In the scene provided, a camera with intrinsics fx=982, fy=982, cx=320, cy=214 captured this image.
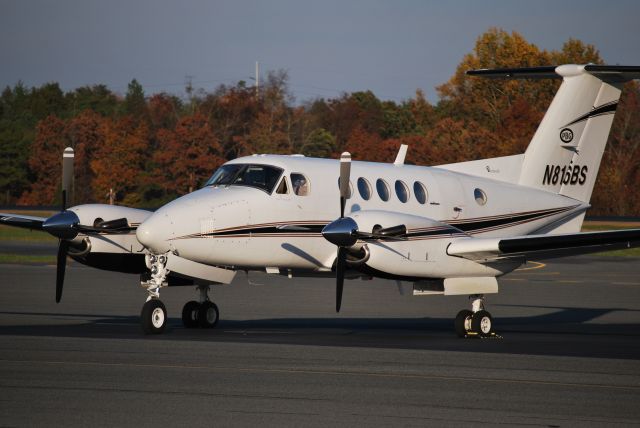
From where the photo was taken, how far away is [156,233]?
16000 millimetres

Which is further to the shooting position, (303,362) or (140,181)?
(140,181)

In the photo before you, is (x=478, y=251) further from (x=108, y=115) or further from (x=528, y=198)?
(x=108, y=115)

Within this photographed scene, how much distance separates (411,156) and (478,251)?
56582mm

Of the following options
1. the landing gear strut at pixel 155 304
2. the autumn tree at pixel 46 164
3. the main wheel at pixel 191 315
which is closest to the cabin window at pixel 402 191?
the main wheel at pixel 191 315

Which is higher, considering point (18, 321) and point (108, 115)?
point (108, 115)

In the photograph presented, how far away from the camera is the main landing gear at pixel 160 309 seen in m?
15.8

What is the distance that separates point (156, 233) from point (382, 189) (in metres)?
4.69

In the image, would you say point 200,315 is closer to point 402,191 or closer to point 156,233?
point 156,233

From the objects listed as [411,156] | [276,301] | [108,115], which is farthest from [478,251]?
[108,115]

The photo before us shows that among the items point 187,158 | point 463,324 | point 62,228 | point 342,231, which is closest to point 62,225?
point 62,228

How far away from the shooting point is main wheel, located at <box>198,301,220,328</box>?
17.7 m

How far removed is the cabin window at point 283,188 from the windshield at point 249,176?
0.10m

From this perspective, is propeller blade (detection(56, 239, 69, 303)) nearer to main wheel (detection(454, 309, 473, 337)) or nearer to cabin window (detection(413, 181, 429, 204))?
cabin window (detection(413, 181, 429, 204))

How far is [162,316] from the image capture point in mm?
16000
